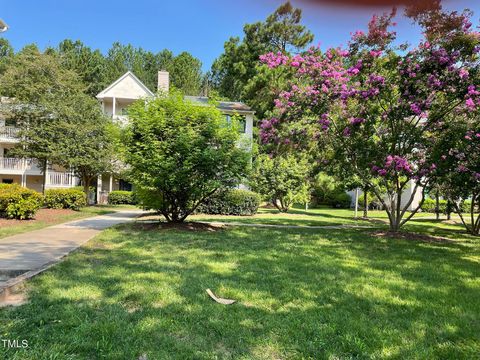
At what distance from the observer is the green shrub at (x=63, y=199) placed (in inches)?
648

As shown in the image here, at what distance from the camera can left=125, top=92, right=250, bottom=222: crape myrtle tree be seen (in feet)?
31.7

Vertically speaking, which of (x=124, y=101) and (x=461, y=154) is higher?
(x=124, y=101)

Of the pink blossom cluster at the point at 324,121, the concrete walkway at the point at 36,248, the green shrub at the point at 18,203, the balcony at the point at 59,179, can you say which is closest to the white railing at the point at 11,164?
the balcony at the point at 59,179

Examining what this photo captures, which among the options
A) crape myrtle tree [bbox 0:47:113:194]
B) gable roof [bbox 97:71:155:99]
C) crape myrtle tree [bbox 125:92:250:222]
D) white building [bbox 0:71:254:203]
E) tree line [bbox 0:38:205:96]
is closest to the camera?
crape myrtle tree [bbox 125:92:250:222]

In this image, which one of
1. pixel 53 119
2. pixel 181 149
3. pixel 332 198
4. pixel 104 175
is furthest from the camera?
pixel 332 198

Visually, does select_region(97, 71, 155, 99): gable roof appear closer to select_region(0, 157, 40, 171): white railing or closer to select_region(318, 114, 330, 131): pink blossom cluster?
select_region(0, 157, 40, 171): white railing

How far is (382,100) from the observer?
11.0 metres

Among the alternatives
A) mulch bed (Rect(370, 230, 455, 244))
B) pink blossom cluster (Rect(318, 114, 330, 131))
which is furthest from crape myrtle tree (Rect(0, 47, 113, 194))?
mulch bed (Rect(370, 230, 455, 244))

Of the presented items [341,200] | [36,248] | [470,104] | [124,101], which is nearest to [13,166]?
[124,101]

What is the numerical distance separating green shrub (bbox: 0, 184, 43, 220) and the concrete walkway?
7.16ft

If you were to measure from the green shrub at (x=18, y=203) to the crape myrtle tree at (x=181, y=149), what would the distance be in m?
Result: 4.11

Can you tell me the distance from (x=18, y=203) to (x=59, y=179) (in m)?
15.7

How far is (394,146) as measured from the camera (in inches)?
420

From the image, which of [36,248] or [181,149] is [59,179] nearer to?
[181,149]
